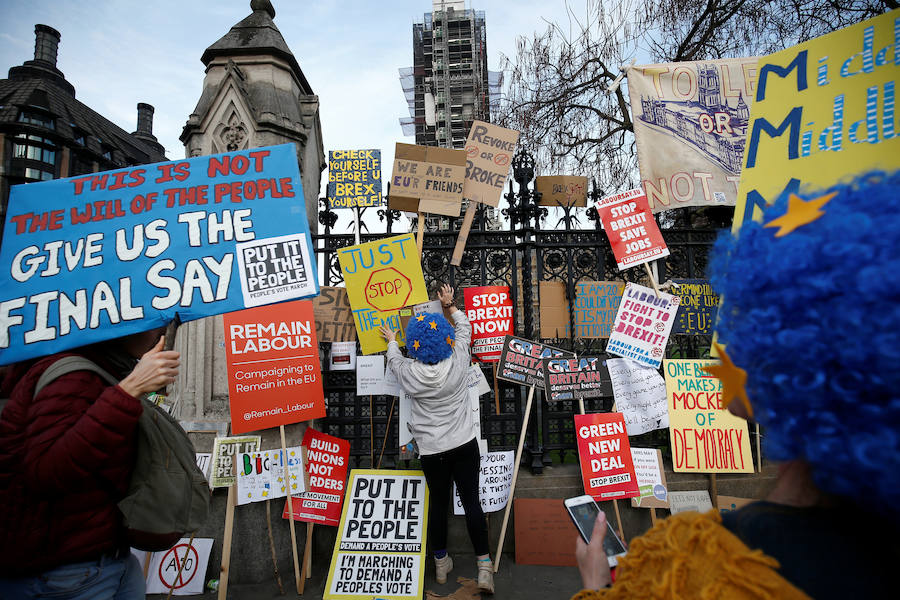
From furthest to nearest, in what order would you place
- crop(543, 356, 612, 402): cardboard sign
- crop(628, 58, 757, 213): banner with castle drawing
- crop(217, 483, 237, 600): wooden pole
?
crop(628, 58, 757, 213): banner with castle drawing → crop(543, 356, 612, 402): cardboard sign → crop(217, 483, 237, 600): wooden pole

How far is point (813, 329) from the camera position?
0.88 m

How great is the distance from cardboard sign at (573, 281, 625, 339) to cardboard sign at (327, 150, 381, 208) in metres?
2.54

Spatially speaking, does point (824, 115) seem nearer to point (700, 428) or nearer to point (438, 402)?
point (438, 402)

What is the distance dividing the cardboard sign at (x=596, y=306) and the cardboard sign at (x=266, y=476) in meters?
3.18

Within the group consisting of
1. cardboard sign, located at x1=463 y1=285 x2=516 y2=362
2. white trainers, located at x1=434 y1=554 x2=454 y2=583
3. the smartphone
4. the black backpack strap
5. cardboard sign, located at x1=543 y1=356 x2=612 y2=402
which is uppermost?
cardboard sign, located at x1=463 y1=285 x2=516 y2=362

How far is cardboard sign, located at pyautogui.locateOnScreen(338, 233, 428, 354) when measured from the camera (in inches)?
185

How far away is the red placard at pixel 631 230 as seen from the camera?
16.4ft

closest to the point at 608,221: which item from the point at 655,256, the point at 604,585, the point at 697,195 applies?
the point at 655,256

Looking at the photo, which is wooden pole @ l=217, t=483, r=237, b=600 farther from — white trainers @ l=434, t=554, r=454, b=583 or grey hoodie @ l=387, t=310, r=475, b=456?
white trainers @ l=434, t=554, r=454, b=583

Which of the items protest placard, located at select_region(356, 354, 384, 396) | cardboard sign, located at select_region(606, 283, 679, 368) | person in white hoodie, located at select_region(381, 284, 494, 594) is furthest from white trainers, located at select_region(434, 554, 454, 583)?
cardboard sign, located at select_region(606, 283, 679, 368)

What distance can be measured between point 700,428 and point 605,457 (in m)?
1.10

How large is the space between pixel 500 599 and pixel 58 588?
3246 mm

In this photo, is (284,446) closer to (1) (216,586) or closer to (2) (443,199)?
(1) (216,586)

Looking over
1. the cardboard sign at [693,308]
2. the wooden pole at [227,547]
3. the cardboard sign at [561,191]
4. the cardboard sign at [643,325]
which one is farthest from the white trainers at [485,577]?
the cardboard sign at [561,191]
